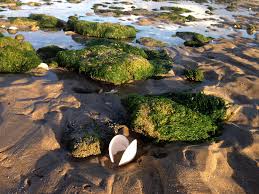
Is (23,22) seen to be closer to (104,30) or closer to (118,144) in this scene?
(104,30)

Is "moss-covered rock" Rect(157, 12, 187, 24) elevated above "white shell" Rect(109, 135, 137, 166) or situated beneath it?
situated beneath

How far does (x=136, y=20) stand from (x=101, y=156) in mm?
13539

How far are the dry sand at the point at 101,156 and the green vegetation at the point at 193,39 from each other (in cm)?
524

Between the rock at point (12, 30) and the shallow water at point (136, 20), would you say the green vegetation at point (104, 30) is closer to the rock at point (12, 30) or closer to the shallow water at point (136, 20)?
the shallow water at point (136, 20)

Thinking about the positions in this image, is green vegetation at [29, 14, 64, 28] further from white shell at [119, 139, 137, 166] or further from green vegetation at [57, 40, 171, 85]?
white shell at [119, 139, 137, 166]

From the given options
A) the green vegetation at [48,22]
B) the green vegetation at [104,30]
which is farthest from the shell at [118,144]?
the green vegetation at [48,22]

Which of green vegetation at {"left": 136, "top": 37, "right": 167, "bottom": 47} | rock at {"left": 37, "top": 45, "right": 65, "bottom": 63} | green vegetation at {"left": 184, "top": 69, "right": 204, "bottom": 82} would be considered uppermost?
green vegetation at {"left": 184, "top": 69, "right": 204, "bottom": 82}

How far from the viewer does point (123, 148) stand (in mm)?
6961

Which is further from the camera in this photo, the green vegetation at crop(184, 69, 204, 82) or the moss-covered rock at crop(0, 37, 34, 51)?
the moss-covered rock at crop(0, 37, 34, 51)

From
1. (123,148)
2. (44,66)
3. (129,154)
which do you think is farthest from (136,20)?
(129,154)

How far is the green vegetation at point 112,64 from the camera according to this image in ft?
34.8

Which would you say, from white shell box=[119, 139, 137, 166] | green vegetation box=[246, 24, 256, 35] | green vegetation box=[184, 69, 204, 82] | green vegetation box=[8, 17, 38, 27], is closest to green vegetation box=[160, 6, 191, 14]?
green vegetation box=[246, 24, 256, 35]

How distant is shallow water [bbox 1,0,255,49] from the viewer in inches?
588

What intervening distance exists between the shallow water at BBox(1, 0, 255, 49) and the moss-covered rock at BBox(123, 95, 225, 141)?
6.91m
